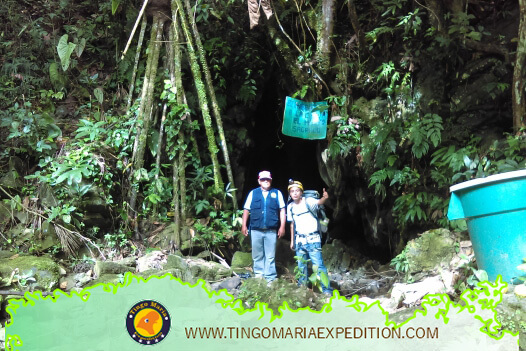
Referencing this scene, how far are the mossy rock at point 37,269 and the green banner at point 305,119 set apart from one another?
3375 mm

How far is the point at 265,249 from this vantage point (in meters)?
5.77

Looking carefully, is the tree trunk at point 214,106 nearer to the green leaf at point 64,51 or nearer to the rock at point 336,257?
the green leaf at point 64,51

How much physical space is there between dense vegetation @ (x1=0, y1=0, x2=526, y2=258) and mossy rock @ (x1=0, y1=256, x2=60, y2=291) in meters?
0.52

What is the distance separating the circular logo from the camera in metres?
2.79

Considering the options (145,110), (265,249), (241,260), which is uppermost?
(145,110)

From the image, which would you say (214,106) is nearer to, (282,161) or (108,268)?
(108,268)

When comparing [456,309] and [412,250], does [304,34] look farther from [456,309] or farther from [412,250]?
[456,309]

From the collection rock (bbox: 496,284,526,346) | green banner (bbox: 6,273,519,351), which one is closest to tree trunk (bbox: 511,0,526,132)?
rock (bbox: 496,284,526,346)

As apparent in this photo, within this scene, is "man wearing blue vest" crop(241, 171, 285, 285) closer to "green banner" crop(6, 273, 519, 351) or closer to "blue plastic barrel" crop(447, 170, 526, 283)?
"blue plastic barrel" crop(447, 170, 526, 283)

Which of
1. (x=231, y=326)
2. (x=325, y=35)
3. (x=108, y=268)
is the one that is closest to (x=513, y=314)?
(x=231, y=326)

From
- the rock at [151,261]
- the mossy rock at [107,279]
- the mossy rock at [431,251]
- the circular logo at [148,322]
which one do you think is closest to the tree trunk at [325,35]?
the mossy rock at [431,251]

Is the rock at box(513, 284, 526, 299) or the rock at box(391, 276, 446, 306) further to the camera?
the rock at box(391, 276, 446, 306)

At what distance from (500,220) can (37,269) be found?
4.57 m

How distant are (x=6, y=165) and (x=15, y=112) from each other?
0.83m
